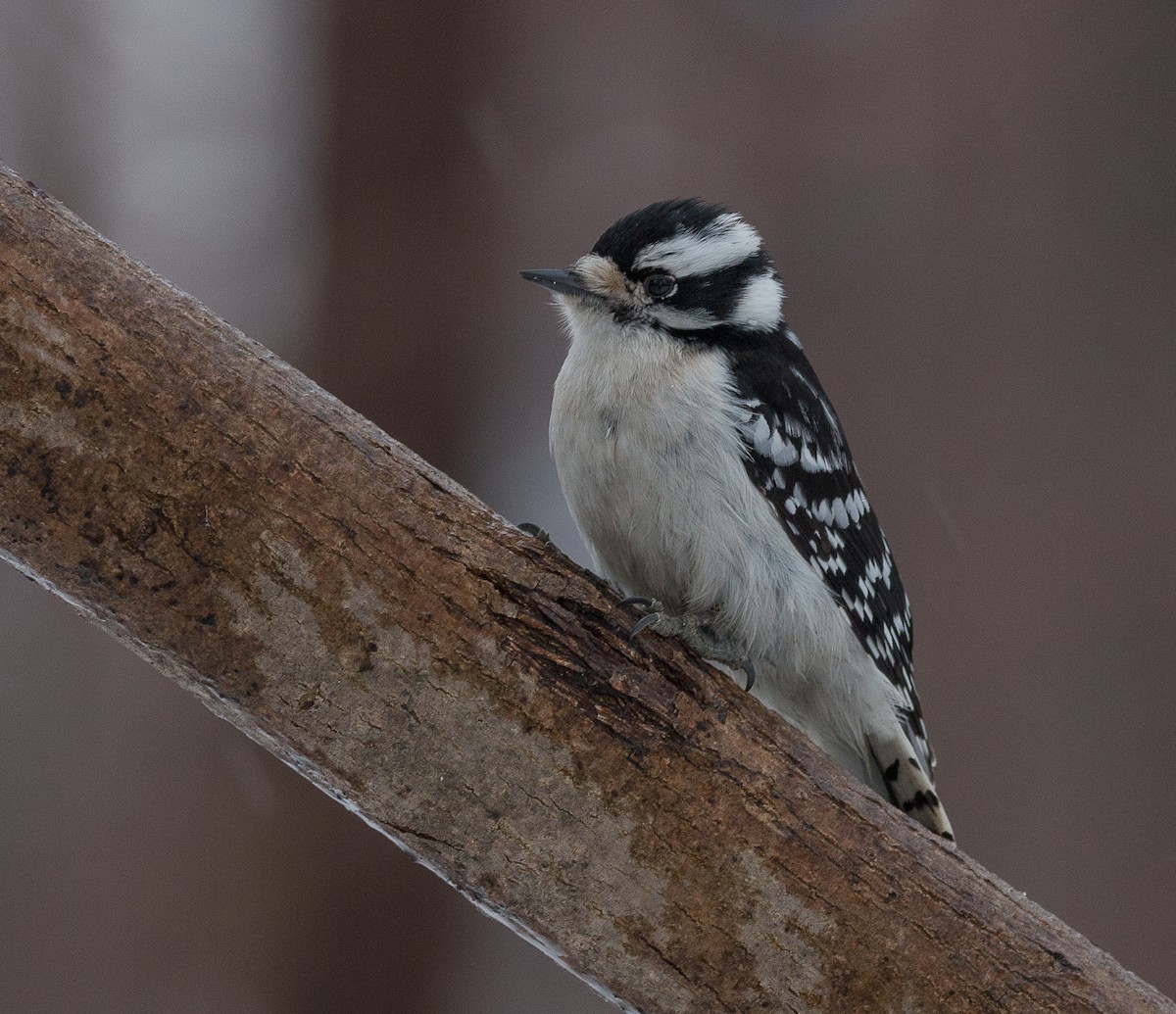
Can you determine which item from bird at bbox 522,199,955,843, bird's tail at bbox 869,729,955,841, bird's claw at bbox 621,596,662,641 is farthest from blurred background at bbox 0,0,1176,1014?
bird's claw at bbox 621,596,662,641

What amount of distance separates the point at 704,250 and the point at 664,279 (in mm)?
112

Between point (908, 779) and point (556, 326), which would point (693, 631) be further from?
point (556, 326)

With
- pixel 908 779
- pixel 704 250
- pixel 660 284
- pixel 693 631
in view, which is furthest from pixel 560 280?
pixel 908 779

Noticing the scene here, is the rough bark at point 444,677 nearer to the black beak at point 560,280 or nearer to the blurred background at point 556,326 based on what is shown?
the black beak at point 560,280

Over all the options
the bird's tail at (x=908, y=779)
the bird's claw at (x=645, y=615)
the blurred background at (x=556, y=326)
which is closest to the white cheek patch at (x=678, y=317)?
the bird's claw at (x=645, y=615)

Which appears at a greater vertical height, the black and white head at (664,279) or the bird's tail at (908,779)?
the black and white head at (664,279)

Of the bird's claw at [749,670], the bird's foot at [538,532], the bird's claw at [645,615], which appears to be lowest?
the bird's claw at [645,615]

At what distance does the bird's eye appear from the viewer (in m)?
2.21

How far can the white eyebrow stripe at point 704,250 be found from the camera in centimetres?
221

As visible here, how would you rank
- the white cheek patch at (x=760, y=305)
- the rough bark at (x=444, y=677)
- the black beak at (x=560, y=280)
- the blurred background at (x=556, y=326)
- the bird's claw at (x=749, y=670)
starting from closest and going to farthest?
1. the rough bark at (x=444, y=677)
2. the bird's claw at (x=749, y=670)
3. the black beak at (x=560, y=280)
4. the white cheek patch at (x=760, y=305)
5. the blurred background at (x=556, y=326)

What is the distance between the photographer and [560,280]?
7.22 ft

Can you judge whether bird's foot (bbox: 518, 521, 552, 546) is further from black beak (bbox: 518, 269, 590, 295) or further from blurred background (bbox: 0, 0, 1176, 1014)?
blurred background (bbox: 0, 0, 1176, 1014)

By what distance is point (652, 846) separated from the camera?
165cm

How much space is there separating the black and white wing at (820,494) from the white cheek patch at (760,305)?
44 mm
